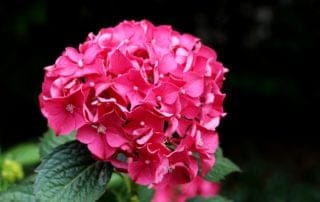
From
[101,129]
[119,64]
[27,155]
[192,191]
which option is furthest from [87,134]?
[27,155]

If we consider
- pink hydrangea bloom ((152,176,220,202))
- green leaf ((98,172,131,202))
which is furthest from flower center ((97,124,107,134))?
pink hydrangea bloom ((152,176,220,202))

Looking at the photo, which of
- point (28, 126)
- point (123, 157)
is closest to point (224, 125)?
point (28, 126)

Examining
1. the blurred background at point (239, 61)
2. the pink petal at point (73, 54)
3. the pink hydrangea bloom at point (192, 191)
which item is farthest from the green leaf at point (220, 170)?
the blurred background at point (239, 61)

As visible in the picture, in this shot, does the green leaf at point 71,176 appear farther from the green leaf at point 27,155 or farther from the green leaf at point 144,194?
the green leaf at point 27,155

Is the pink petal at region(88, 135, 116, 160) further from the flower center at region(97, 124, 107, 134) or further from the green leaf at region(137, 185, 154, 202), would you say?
the green leaf at region(137, 185, 154, 202)

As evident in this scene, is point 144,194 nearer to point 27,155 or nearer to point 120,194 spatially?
point 120,194

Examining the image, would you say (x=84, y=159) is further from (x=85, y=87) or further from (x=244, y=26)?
(x=244, y=26)
